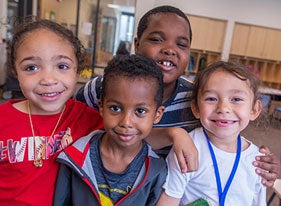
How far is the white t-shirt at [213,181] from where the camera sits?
3.55ft

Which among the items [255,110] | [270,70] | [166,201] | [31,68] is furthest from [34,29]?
[270,70]

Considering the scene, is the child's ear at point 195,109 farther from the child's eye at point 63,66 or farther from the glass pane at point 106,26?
the glass pane at point 106,26

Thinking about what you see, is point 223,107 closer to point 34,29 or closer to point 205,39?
point 34,29

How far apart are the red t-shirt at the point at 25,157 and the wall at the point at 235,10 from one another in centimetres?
774

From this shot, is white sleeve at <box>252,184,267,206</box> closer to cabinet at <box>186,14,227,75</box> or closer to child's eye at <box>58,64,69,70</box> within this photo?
child's eye at <box>58,64,69,70</box>

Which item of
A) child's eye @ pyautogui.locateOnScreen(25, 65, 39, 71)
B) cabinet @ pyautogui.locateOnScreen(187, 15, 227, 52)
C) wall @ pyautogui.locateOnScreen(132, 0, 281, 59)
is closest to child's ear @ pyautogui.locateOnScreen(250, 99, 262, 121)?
child's eye @ pyautogui.locateOnScreen(25, 65, 39, 71)

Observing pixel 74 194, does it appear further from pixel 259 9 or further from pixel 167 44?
pixel 259 9

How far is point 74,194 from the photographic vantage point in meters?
1.03

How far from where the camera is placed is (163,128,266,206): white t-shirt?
108 centimetres

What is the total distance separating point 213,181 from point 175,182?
155 millimetres

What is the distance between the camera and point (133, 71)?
3.30 ft

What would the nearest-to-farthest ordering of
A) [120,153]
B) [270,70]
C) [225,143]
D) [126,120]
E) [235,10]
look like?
[126,120], [120,153], [225,143], [235,10], [270,70]

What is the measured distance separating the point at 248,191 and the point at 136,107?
0.58 metres

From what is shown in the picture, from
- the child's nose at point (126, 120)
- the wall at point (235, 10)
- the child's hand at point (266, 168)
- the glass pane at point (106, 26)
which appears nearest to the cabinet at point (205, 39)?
the wall at point (235, 10)
